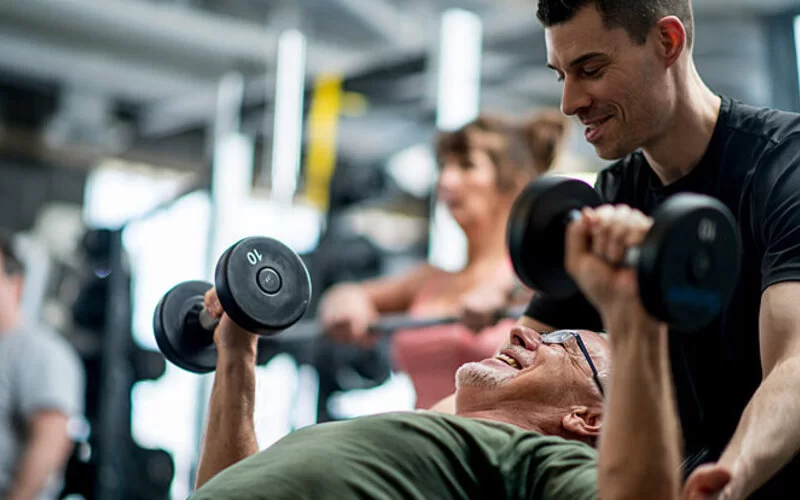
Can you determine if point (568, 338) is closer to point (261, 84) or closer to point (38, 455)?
point (38, 455)

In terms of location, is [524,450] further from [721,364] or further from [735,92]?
[735,92]

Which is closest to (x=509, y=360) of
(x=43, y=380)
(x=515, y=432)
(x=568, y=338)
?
(x=568, y=338)

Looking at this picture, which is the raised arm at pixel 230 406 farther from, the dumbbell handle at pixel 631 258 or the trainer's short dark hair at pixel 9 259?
the trainer's short dark hair at pixel 9 259

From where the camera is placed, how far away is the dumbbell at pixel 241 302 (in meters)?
1.58

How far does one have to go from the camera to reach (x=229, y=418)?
1646 mm

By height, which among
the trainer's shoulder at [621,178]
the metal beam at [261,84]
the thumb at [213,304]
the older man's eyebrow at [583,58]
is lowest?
the thumb at [213,304]

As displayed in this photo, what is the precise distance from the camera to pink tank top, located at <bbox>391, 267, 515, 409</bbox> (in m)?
2.42

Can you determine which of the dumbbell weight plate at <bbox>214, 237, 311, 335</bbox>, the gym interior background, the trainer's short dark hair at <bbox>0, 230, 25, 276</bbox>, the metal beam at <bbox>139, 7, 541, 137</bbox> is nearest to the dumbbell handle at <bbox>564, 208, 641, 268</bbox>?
the dumbbell weight plate at <bbox>214, 237, 311, 335</bbox>

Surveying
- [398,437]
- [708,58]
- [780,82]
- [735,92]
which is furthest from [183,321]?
[735,92]

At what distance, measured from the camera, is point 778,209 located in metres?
1.45

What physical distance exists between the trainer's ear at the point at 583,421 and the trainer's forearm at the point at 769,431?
0.98 ft

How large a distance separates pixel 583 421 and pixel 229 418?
577 millimetres

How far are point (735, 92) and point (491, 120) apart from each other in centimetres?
400

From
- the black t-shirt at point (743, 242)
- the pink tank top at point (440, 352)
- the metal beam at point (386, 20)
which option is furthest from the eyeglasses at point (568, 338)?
the metal beam at point (386, 20)
